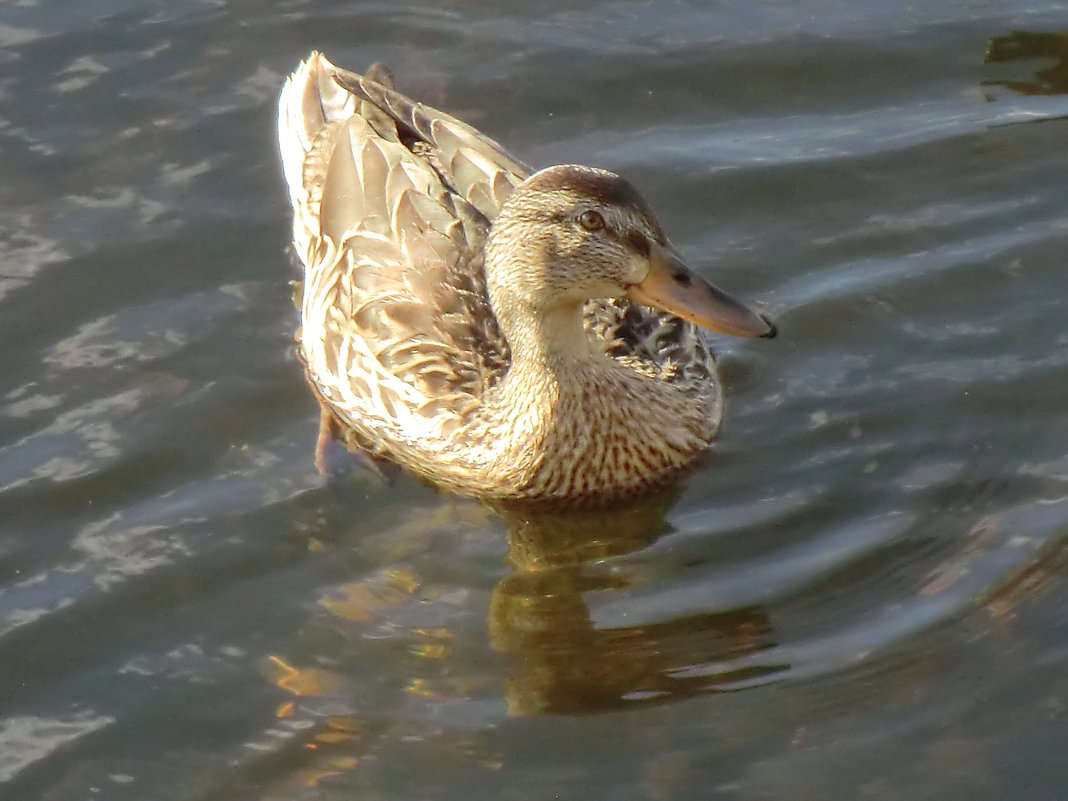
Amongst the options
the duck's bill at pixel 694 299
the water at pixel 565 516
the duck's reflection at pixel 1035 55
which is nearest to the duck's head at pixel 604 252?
the duck's bill at pixel 694 299

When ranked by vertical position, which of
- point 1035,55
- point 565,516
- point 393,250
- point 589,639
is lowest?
point 589,639

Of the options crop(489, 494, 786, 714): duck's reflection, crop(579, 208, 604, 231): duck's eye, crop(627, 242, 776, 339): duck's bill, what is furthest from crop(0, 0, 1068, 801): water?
crop(579, 208, 604, 231): duck's eye

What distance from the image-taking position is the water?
670cm

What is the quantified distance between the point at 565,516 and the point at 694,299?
1.18 meters

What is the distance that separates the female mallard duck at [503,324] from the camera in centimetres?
759

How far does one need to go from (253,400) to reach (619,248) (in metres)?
2.11

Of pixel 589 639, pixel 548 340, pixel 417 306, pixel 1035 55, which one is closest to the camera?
pixel 589 639

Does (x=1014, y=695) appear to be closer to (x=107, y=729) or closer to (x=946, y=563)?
(x=946, y=563)

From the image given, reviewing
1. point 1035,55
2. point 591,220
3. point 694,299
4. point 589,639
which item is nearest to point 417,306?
point 591,220

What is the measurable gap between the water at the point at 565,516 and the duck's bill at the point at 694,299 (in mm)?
794

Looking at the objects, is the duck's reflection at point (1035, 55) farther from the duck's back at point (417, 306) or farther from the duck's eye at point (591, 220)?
the duck's eye at point (591, 220)

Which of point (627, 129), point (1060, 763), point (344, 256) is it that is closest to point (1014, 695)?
point (1060, 763)

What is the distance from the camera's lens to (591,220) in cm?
753

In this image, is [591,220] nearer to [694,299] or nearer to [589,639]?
[694,299]
